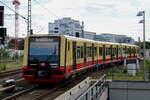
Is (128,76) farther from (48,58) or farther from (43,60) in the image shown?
(43,60)

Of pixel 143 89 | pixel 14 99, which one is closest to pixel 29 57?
pixel 14 99

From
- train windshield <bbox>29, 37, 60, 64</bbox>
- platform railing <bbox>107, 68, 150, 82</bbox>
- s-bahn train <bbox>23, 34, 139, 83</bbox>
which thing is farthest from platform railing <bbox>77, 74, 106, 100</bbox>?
platform railing <bbox>107, 68, 150, 82</bbox>

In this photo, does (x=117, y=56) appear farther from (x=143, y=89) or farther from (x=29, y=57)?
(x=29, y=57)

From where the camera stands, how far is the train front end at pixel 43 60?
14492 millimetres

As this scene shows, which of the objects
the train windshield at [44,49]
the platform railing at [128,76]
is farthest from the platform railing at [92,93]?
the platform railing at [128,76]

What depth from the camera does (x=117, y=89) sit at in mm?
16172

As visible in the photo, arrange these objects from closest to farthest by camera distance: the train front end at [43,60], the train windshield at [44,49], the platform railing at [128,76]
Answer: the train front end at [43,60] → the train windshield at [44,49] → the platform railing at [128,76]

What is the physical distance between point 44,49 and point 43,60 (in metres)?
0.63

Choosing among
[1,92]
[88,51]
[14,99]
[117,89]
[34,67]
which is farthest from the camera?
[88,51]

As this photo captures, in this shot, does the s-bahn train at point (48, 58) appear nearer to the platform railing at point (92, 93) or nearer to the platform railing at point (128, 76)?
the platform railing at point (92, 93)

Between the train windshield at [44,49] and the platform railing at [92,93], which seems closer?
the platform railing at [92,93]

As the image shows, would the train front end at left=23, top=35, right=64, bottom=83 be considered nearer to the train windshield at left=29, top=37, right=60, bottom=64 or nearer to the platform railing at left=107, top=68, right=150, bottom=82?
the train windshield at left=29, top=37, right=60, bottom=64

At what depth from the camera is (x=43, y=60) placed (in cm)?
1466

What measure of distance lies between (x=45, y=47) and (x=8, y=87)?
295 cm
